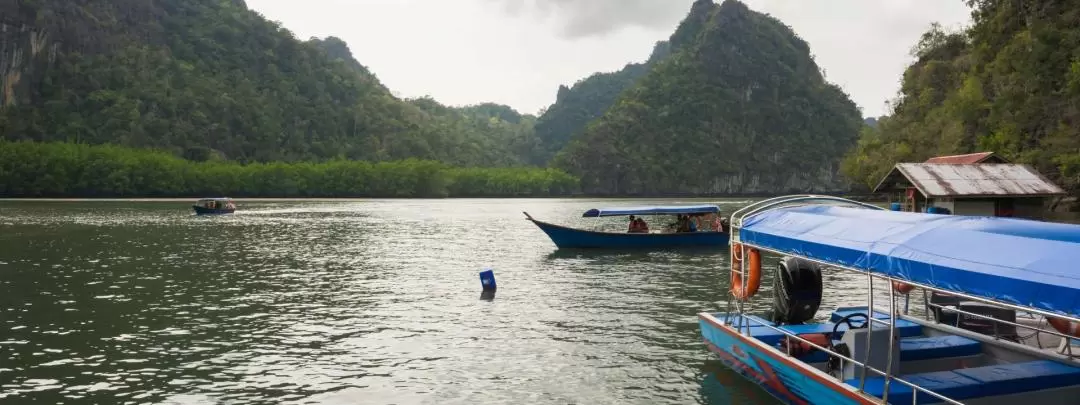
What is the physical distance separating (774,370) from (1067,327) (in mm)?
4693

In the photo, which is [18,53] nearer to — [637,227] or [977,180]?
[637,227]

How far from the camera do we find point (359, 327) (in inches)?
728

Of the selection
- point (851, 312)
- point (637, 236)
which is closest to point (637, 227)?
point (637, 236)

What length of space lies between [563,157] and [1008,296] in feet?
593

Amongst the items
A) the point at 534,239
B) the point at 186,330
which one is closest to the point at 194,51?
the point at 534,239

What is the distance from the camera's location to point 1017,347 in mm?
11242

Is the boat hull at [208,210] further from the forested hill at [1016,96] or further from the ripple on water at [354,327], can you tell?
the forested hill at [1016,96]

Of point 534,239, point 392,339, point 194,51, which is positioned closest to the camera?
point 392,339

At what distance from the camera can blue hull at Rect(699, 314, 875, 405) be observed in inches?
385

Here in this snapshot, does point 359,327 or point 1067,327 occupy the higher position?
point 1067,327

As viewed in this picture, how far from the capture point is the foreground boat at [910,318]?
24.4ft

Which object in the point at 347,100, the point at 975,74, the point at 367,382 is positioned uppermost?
the point at 347,100

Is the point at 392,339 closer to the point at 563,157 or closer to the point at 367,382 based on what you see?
the point at 367,382

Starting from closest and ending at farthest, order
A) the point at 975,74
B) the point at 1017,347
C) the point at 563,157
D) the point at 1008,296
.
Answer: the point at 1008,296
the point at 1017,347
the point at 975,74
the point at 563,157
